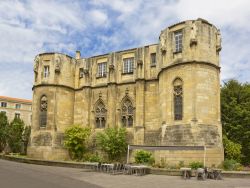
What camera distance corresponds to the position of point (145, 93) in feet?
97.0

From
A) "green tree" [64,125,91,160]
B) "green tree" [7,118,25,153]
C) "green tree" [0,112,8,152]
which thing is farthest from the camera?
"green tree" [0,112,8,152]

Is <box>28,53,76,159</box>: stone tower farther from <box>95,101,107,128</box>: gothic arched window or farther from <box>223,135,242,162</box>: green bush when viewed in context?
<box>223,135,242,162</box>: green bush

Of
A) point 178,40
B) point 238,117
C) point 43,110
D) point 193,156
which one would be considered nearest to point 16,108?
point 43,110

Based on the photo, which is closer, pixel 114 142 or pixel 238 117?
pixel 114 142

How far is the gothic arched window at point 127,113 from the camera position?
3040 centimetres

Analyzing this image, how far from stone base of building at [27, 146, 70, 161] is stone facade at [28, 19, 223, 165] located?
101mm

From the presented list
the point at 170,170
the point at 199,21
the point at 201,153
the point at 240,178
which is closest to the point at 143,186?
the point at 170,170

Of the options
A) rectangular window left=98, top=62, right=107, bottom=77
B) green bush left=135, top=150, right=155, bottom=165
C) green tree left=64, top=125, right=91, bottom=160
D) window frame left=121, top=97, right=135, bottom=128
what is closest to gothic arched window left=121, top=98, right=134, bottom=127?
window frame left=121, top=97, right=135, bottom=128

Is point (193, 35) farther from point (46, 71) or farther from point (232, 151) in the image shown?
point (46, 71)

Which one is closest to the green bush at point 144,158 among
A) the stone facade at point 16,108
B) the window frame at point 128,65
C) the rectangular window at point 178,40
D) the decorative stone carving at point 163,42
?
the decorative stone carving at point 163,42

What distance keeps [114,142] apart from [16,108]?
52.9 meters

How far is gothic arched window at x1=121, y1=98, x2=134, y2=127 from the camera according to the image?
3040cm

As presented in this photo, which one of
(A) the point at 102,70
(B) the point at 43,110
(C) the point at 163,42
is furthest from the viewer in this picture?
(A) the point at 102,70

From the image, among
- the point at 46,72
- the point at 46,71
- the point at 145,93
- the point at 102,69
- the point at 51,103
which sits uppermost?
the point at 102,69
